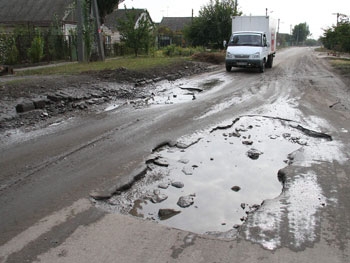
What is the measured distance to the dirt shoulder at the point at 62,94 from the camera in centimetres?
862

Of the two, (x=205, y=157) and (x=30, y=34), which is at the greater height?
(x=30, y=34)

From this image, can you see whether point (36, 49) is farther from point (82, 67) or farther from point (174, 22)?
point (174, 22)

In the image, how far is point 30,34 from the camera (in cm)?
2112

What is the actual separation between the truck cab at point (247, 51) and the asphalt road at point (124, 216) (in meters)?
10.9

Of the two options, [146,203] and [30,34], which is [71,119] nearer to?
[146,203]

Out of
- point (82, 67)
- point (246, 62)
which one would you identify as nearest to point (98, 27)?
point (82, 67)

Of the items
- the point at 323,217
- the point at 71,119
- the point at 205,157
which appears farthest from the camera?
the point at 71,119

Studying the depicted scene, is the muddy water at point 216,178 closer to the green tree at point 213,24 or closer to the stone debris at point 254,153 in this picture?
the stone debris at point 254,153

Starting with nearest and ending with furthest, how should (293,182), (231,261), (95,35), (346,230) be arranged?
(231,261) < (346,230) < (293,182) < (95,35)

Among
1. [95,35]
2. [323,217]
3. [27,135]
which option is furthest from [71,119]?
[95,35]

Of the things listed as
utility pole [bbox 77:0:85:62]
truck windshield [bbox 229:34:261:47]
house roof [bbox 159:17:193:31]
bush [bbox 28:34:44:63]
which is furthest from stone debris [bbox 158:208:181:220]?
house roof [bbox 159:17:193:31]

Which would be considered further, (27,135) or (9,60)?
(9,60)

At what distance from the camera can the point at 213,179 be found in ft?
17.1

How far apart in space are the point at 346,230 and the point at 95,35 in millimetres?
Answer: 22593
